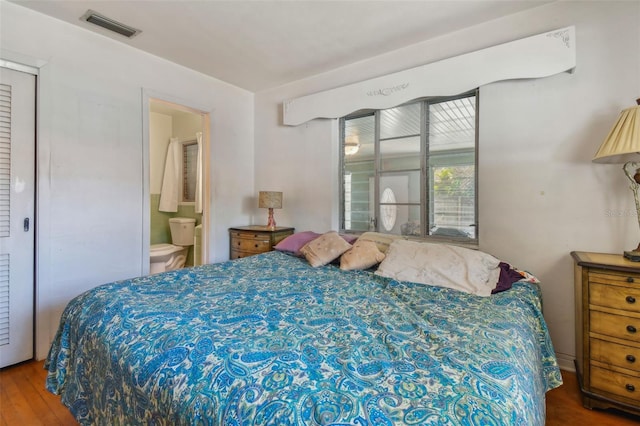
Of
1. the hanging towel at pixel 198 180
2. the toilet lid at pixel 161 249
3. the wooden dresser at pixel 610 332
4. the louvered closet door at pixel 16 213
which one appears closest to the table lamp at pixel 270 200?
the hanging towel at pixel 198 180

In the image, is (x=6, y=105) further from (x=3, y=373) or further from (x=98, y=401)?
(x=98, y=401)

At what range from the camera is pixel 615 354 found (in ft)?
5.37

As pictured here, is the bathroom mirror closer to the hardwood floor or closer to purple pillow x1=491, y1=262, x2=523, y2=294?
the hardwood floor

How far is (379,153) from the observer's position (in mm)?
3080

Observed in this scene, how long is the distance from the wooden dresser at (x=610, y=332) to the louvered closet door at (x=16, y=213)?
3.82 meters

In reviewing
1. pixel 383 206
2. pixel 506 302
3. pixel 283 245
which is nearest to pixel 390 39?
pixel 383 206

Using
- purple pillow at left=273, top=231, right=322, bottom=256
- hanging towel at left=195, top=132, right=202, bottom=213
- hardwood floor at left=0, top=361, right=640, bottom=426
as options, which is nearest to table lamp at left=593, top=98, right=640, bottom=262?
hardwood floor at left=0, top=361, right=640, bottom=426

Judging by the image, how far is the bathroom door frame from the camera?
9.58 ft

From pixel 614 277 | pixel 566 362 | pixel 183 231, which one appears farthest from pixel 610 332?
pixel 183 231

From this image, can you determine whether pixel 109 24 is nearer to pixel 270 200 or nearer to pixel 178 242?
pixel 270 200

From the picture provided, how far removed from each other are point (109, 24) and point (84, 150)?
1051 mm

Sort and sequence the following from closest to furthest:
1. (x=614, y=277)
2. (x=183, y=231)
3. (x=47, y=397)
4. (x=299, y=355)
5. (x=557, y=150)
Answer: (x=299, y=355) → (x=614, y=277) → (x=47, y=397) → (x=557, y=150) → (x=183, y=231)

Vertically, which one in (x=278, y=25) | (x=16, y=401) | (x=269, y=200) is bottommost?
(x=16, y=401)

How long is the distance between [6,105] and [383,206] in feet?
10.4
